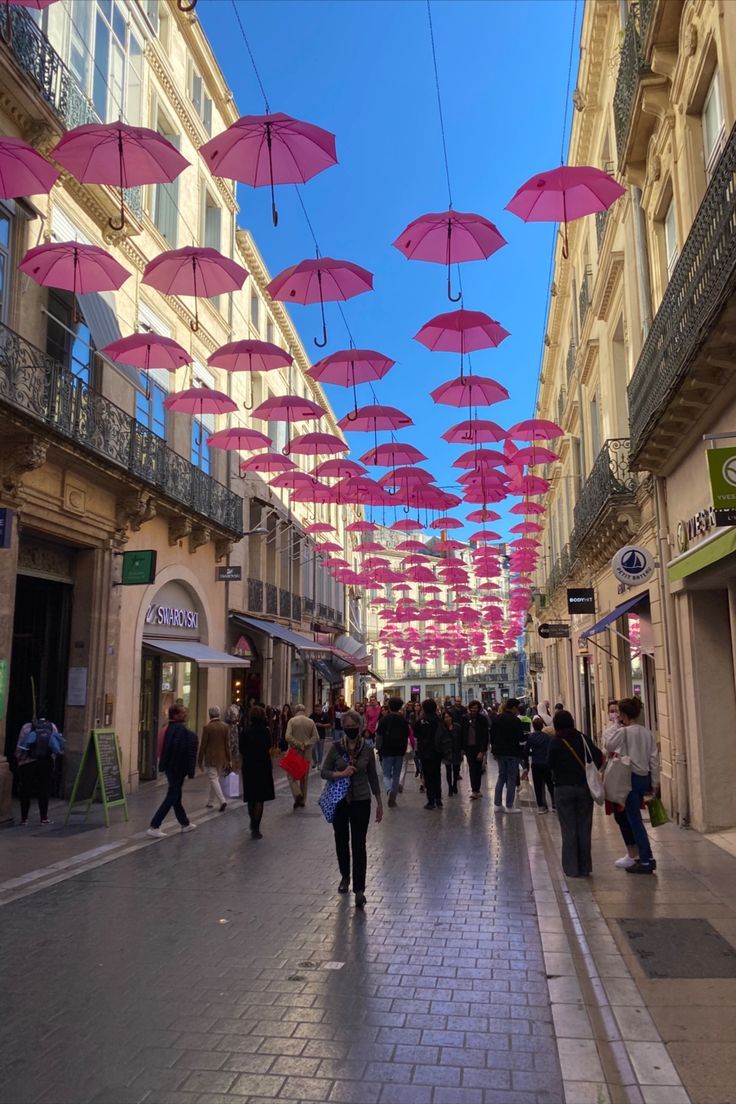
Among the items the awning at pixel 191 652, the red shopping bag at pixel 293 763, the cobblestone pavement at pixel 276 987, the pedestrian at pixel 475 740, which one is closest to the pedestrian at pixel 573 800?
the cobblestone pavement at pixel 276 987

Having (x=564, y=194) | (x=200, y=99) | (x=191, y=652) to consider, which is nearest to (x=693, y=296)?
(x=564, y=194)

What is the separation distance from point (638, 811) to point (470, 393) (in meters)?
8.62

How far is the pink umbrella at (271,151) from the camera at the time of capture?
28.1ft

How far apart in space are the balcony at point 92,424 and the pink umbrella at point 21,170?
270 centimetres

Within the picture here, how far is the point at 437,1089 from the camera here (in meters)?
3.77

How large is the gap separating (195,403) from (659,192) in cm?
900

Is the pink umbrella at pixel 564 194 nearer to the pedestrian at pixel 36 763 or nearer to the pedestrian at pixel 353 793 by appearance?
the pedestrian at pixel 353 793

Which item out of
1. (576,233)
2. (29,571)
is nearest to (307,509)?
(576,233)

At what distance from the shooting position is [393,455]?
17.0m

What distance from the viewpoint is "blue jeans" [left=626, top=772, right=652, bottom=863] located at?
8250 mm

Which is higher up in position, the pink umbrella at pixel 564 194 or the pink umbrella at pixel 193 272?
the pink umbrella at pixel 193 272

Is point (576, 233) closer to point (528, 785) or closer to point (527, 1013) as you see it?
point (528, 785)

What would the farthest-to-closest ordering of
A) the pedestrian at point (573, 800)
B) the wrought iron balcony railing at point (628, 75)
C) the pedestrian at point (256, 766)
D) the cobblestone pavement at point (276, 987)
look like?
the wrought iron balcony railing at point (628, 75), the pedestrian at point (256, 766), the pedestrian at point (573, 800), the cobblestone pavement at point (276, 987)

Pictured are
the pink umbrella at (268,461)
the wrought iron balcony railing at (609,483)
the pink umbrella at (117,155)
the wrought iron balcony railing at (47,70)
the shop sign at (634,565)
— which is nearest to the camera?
the pink umbrella at (117,155)
